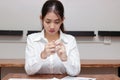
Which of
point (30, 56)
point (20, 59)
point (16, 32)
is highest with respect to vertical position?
point (16, 32)

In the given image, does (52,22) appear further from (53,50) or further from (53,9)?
(53,50)

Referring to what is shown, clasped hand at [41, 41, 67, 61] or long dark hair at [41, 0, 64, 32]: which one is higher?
long dark hair at [41, 0, 64, 32]

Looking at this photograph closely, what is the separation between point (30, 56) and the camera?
1.73 m

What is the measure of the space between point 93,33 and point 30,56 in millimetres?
1328

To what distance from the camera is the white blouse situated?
5.52 ft

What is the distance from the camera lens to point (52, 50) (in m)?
1.51

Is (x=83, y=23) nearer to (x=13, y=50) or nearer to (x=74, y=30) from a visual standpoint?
(x=74, y=30)

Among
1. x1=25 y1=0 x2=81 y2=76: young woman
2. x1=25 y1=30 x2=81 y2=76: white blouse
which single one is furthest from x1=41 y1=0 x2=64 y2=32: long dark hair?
x1=25 y1=30 x2=81 y2=76: white blouse

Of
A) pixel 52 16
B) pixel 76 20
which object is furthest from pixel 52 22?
pixel 76 20

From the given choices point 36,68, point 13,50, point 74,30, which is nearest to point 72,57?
point 36,68

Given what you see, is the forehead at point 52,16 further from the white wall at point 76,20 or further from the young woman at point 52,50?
the white wall at point 76,20

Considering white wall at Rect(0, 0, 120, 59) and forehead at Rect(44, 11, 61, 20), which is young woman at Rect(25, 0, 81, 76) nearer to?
forehead at Rect(44, 11, 61, 20)

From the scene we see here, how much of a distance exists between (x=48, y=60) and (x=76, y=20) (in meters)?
1.16

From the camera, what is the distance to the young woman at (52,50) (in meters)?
1.59
